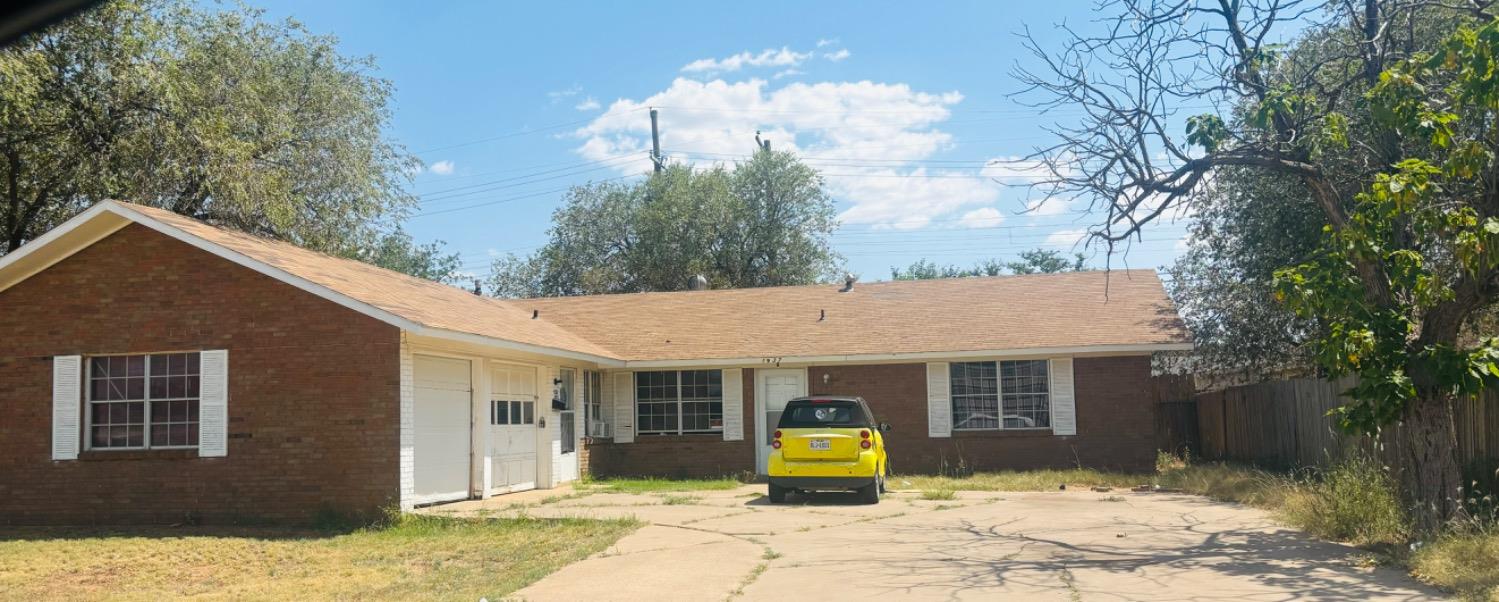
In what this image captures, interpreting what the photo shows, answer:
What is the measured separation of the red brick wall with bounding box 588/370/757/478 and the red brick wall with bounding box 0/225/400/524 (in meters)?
7.92

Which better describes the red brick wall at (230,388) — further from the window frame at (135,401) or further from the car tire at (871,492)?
the car tire at (871,492)

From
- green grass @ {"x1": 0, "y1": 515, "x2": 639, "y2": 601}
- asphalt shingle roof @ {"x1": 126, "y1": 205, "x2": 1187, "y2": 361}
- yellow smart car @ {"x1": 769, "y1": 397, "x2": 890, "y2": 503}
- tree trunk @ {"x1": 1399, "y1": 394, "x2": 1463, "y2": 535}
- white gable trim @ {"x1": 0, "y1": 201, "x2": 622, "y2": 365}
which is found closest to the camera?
green grass @ {"x1": 0, "y1": 515, "x2": 639, "y2": 601}

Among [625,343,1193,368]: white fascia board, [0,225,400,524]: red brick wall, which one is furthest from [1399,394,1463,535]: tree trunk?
[0,225,400,524]: red brick wall

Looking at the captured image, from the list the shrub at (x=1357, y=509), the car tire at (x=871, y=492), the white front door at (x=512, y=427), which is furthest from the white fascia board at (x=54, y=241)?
the shrub at (x=1357, y=509)

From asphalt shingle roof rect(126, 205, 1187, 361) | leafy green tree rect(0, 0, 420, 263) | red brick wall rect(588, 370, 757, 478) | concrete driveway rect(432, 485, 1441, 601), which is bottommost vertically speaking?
concrete driveway rect(432, 485, 1441, 601)

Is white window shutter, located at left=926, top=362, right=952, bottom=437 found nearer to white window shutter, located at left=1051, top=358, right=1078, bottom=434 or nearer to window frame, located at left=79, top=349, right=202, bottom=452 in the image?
white window shutter, located at left=1051, top=358, right=1078, bottom=434

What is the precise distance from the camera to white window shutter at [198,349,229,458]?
15.1m

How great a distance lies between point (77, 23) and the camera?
19.1 m

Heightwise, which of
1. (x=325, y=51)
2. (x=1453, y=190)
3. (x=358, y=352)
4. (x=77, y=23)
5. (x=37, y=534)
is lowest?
(x=37, y=534)

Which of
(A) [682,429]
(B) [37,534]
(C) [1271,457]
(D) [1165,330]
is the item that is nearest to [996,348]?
(D) [1165,330]

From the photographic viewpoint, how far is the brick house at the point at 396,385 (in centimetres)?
1484

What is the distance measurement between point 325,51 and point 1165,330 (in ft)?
62.6

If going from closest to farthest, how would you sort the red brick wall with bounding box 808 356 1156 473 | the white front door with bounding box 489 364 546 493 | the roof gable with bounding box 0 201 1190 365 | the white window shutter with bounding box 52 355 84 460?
1. the roof gable with bounding box 0 201 1190 365
2. the white window shutter with bounding box 52 355 84 460
3. the white front door with bounding box 489 364 546 493
4. the red brick wall with bounding box 808 356 1156 473

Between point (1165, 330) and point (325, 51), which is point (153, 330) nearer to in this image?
point (325, 51)
